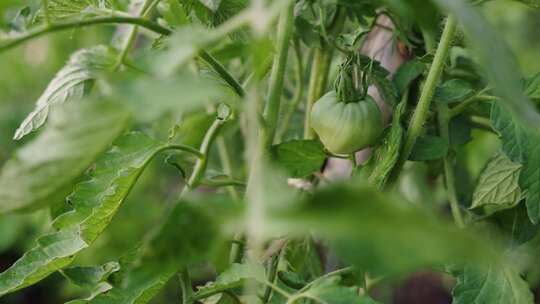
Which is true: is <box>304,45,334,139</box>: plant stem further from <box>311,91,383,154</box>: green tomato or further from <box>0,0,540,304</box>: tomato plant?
<box>311,91,383,154</box>: green tomato

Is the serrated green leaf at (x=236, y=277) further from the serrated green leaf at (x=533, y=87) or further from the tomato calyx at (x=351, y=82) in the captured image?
the serrated green leaf at (x=533, y=87)

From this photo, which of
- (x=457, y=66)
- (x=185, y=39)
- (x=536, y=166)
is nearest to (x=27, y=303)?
(x=457, y=66)

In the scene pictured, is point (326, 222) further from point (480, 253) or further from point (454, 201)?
point (454, 201)

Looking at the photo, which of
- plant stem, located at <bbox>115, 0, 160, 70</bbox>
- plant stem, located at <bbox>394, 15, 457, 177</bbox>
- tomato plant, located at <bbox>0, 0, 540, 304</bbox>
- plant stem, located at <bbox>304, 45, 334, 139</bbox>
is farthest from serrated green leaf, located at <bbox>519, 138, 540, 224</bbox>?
plant stem, located at <bbox>115, 0, 160, 70</bbox>

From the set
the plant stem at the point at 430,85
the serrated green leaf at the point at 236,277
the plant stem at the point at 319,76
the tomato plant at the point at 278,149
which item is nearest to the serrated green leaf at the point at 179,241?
the tomato plant at the point at 278,149

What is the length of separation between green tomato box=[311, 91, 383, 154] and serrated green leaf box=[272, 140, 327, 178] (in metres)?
0.03

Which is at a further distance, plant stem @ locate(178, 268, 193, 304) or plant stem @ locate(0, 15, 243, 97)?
plant stem @ locate(178, 268, 193, 304)

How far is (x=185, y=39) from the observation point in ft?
A: 1.14

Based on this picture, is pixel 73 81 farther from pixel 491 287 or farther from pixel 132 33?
pixel 491 287

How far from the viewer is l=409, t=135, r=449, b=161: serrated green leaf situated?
25.0 inches

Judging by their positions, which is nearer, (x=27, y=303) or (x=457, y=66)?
(x=457, y=66)

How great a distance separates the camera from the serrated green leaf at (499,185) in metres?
0.71

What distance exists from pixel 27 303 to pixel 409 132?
93.9 inches

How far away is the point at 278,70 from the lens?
0.57m
